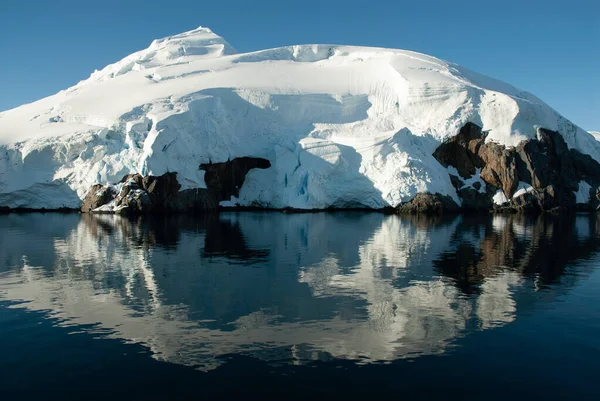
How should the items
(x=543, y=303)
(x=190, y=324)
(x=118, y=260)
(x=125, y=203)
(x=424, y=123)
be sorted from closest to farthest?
(x=190, y=324), (x=543, y=303), (x=118, y=260), (x=125, y=203), (x=424, y=123)

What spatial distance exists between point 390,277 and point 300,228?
1729cm

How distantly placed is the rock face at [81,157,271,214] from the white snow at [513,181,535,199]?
3183 cm

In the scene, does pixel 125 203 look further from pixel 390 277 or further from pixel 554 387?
pixel 554 387

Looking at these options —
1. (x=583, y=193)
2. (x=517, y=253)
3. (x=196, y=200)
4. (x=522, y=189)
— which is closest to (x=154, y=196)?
(x=196, y=200)

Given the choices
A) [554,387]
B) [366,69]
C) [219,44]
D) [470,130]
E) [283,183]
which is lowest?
[554,387]

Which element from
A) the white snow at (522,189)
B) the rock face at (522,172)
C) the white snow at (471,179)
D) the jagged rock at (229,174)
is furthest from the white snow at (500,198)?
the jagged rock at (229,174)

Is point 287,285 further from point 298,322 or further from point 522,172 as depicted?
point 522,172

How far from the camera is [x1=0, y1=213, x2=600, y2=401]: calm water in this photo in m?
9.30

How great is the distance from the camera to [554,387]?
9258mm

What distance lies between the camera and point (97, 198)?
48.4 meters

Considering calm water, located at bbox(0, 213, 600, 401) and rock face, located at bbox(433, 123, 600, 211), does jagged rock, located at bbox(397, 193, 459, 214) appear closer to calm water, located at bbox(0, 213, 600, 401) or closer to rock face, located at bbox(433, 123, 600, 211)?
rock face, located at bbox(433, 123, 600, 211)

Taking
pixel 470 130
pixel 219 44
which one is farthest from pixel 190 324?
pixel 219 44

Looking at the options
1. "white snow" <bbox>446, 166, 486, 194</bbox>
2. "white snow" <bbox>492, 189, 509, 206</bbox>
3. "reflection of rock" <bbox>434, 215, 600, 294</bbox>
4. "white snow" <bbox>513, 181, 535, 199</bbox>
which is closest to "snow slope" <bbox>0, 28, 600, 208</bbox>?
"white snow" <bbox>446, 166, 486, 194</bbox>

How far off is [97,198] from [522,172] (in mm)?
44012
